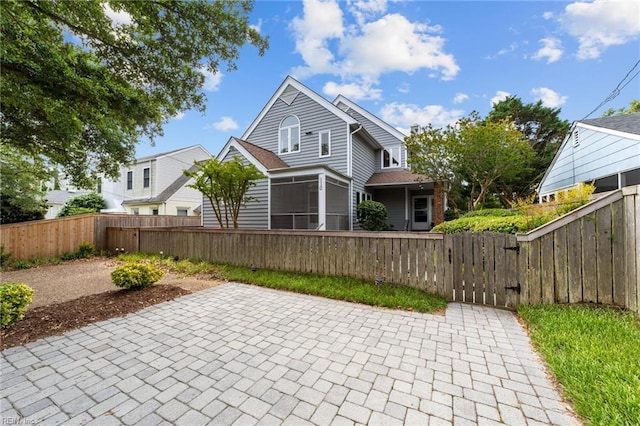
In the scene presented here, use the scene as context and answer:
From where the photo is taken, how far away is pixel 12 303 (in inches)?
140

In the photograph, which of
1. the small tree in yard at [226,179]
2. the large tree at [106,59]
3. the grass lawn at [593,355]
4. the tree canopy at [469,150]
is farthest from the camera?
the tree canopy at [469,150]

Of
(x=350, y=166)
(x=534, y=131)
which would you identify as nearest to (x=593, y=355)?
(x=350, y=166)

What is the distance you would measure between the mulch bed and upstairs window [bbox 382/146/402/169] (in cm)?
1331

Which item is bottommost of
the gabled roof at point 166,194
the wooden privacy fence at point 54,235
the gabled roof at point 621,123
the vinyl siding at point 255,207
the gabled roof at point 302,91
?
the wooden privacy fence at point 54,235

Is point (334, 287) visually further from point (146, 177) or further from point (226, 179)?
point (146, 177)

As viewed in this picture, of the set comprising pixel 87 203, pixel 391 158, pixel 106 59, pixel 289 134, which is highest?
pixel 289 134

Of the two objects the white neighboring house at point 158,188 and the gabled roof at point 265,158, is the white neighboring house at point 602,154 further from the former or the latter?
the white neighboring house at point 158,188

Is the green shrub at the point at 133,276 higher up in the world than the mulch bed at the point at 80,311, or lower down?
higher up

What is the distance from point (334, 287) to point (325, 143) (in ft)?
29.3

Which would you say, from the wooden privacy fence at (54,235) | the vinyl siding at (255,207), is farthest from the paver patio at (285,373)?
the wooden privacy fence at (54,235)

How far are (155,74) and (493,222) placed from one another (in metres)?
8.01

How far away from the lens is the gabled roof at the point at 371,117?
15302mm

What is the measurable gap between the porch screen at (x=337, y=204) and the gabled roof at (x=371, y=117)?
18.3 ft

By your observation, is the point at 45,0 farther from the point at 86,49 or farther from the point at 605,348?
the point at 605,348
